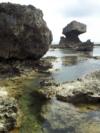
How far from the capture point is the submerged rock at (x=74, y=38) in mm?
132100

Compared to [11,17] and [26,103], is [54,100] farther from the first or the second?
[11,17]

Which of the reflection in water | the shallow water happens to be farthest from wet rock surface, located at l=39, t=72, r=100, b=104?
the reflection in water

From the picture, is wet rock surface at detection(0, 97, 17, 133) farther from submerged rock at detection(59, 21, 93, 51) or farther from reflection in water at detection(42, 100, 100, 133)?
submerged rock at detection(59, 21, 93, 51)

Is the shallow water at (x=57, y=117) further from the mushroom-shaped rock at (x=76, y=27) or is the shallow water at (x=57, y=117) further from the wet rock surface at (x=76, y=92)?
the mushroom-shaped rock at (x=76, y=27)

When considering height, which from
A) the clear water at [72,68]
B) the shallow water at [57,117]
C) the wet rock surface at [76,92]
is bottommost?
the shallow water at [57,117]

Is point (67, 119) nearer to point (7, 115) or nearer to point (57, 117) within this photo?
point (57, 117)

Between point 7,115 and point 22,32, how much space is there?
32.4m

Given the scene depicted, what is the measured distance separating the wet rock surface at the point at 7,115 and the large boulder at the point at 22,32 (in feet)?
93.4

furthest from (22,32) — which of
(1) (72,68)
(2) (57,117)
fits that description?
Answer: (2) (57,117)

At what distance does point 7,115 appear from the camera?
902 inches

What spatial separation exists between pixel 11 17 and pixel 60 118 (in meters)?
31.1

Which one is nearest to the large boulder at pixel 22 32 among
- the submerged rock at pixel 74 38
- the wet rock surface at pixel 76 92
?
the wet rock surface at pixel 76 92

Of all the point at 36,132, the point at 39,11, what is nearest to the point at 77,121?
the point at 36,132

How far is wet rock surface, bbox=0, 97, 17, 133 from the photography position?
2185 centimetres
